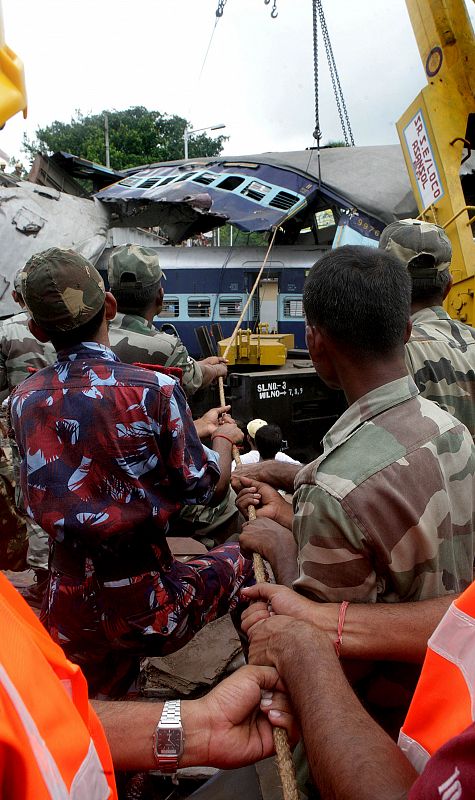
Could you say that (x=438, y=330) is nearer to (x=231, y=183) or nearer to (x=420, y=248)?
(x=420, y=248)

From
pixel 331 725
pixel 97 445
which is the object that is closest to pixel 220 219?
pixel 97 445

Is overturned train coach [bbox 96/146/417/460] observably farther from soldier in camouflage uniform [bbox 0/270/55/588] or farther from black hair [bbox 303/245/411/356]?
black hair [bbox 303/245/411/356]

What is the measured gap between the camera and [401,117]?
18.7 ft

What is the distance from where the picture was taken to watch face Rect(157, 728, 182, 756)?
1367 millimetres

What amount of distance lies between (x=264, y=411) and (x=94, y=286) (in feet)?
10.0

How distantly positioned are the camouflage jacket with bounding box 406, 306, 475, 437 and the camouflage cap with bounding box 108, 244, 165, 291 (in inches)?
59.7

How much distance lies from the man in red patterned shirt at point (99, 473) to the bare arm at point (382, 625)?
2.37 feet

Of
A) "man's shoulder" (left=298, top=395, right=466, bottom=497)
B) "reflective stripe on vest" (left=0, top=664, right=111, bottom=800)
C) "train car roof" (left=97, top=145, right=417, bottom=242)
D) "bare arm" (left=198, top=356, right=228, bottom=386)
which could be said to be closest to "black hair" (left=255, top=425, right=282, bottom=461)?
"bare arm" (left=198, top=356, right=228, bottom=386)

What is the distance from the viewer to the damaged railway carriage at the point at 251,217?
473 inches

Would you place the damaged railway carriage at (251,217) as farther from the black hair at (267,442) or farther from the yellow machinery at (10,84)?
the yellow machinery at (10,84)

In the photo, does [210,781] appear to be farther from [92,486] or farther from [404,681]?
[92,486]

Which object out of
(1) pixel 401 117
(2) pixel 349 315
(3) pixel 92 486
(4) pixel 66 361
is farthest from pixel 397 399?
(1) pixel 401 117

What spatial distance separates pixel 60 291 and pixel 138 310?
147 centimetres

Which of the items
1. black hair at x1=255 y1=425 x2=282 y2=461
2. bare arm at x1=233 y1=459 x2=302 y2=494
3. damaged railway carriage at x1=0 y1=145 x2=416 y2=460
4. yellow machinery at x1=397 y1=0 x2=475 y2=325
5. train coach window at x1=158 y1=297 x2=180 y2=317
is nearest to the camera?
bare arm at x1=233 y1=459 x2=302 y2=494
